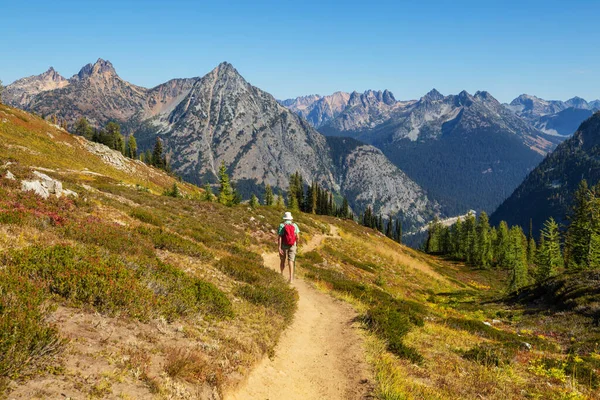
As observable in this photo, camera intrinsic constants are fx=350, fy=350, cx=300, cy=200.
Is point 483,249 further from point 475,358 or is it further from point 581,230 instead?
point 475,358

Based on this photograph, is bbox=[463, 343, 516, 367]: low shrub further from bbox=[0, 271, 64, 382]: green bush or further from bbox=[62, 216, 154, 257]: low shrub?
bbox=[62, 216, 154, 257]: low shrub

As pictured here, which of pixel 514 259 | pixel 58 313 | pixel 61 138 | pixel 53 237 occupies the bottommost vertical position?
pixel 514 259

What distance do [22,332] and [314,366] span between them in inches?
266

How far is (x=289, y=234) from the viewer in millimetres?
17969

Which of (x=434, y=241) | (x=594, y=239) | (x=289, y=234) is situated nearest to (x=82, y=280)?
(x=289, y=234)

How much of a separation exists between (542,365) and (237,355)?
920 cm

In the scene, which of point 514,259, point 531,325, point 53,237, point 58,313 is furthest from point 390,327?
point 514,259

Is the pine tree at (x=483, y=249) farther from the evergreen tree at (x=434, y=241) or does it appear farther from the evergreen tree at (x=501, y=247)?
the evergreen tree at (x=434, y=241)

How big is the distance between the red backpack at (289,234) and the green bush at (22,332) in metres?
11.9

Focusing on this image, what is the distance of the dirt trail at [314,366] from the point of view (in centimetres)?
796

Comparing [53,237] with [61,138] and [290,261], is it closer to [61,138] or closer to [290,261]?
[290,261]

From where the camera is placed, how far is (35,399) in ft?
15.6

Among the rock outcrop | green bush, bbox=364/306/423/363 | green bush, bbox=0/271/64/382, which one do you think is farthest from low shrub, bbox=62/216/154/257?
green bush, bbox=364/306/423/363

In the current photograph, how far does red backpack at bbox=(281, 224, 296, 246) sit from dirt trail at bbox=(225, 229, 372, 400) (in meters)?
4.32
